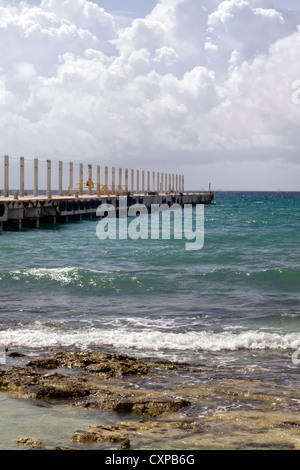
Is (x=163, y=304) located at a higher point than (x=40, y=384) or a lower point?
lower

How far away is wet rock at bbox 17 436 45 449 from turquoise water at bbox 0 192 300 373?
4479mm

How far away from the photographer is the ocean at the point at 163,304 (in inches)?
455

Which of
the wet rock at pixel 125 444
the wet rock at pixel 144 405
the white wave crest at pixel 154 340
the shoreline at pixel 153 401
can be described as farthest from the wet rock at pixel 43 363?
the wet rock at pixel 125 444

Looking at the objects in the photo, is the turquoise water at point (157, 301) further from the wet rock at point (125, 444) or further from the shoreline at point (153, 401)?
the wet rock at point (125, 444)

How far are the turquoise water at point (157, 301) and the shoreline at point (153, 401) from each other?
123 cm

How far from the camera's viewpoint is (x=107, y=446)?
22.1 feet

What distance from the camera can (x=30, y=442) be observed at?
672 cm

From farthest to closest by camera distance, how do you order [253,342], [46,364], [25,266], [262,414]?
[25,266] → [253,342] → [46,364] → [262,414]

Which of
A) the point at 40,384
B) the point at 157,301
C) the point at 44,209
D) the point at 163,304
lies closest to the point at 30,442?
the point at 40,384

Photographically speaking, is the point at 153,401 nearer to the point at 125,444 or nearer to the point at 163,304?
the point at 125,444

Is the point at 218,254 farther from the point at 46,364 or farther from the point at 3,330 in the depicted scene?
the point at 46,364

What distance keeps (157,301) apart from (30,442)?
10.5m

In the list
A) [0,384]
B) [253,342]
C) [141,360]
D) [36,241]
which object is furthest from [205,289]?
[36,241]

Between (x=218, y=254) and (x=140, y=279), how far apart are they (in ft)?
28.3
